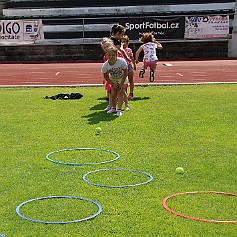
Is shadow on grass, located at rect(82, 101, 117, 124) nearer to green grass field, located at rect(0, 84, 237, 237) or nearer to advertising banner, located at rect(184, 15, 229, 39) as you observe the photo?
green grass field, located at rect(0, 84, 237, 237)

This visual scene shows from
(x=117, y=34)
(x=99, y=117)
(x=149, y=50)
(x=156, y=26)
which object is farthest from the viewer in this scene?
(x=156, y=26)

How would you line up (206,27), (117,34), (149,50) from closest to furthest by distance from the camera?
(117,34)
(149,50)
(206,27)

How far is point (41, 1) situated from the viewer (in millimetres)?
39656

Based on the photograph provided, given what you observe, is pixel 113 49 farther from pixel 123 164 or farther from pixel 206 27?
pixel 206 27

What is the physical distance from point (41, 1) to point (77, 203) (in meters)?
36.0

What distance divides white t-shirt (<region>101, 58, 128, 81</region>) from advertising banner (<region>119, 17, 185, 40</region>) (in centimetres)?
2348

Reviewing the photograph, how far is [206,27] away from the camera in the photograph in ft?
113

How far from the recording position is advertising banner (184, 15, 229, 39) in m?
34.3

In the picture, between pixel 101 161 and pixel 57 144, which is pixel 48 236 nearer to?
pixel 101 161

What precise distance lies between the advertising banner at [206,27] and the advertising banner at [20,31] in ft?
32.7

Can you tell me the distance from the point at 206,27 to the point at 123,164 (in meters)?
28.9

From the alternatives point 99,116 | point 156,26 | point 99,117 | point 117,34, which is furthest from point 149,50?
point 156,26

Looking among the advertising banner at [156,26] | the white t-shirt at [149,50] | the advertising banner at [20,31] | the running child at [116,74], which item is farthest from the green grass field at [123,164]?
the advertising banner at [20,31]

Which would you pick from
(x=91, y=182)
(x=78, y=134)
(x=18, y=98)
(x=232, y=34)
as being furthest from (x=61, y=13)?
(x=91, y=182)
